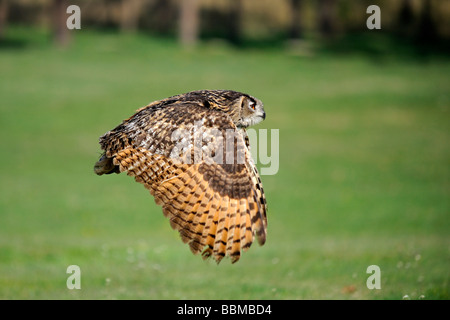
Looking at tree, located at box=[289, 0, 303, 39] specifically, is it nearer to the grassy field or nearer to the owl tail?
the grassy field

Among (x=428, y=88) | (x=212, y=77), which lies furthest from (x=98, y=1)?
(x=428, y=88)

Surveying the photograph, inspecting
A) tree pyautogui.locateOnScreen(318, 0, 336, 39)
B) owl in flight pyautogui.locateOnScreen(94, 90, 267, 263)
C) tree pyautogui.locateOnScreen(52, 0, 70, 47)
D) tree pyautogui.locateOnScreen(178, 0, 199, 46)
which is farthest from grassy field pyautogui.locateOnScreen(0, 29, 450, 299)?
tree pyautogui.locateOnScreen(318, 0, 336, 39)

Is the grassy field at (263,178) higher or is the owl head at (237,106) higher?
the owl head at (237,106)

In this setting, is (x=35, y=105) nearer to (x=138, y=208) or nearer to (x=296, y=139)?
(x=296, y=139)

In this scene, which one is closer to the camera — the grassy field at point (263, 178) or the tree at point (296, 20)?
the grassy field at point (263, 178)

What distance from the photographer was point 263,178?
21.0 m

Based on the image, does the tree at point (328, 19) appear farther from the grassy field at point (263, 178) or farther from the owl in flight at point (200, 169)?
the owl in flight at point (200, 169)

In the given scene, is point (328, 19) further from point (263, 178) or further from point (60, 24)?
point (263, 178)

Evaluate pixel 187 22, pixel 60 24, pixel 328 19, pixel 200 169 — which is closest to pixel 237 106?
pixel 200 169

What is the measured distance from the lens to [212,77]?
103 feet

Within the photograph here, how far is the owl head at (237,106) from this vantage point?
6.79m

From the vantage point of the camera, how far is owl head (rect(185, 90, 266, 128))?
679 cm

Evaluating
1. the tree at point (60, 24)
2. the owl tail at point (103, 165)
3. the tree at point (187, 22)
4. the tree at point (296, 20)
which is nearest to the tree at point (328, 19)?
the tree at point (296, 20)

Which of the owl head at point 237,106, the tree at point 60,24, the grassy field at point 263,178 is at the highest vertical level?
the tree at point 60,24
